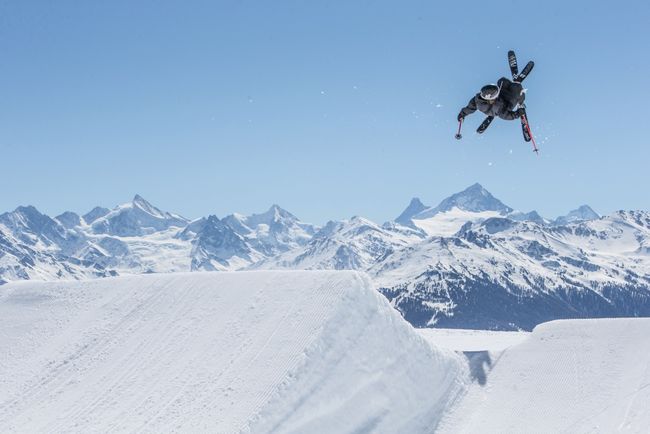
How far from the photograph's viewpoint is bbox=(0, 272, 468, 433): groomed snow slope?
42969 millimetres

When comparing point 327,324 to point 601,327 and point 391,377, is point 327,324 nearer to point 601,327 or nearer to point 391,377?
point 391,377

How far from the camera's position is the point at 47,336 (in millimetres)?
57281

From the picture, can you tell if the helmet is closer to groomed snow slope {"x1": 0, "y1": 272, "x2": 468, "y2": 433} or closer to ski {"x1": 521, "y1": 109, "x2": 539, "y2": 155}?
ski {"x1": 521, "y1": 109, "x2": 539, "y2": 155}

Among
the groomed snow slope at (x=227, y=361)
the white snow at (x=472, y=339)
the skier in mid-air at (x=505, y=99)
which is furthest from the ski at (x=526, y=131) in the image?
the white snow at (x=472, y=339)

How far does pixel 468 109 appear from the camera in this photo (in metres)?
19.3

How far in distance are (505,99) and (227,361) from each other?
3478cm

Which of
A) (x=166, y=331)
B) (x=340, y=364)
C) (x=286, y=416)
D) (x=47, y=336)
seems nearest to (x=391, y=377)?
(x=340, y=364)

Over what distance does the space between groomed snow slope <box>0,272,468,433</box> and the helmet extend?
94.9ft

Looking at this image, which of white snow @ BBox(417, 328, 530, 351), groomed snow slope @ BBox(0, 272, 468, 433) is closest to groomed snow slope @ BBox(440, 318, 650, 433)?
groomed snow slope @ BBox(0, 272, 468, 433)

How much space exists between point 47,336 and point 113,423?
1850 cm

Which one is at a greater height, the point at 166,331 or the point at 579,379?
the point at 166,331

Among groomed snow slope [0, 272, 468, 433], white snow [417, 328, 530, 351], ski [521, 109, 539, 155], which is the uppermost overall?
ski [521, 109, 539, 155]

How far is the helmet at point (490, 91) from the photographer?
17.4m

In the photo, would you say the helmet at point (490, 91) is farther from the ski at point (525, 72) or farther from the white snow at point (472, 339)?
A: the white snow at point (472, 339)
